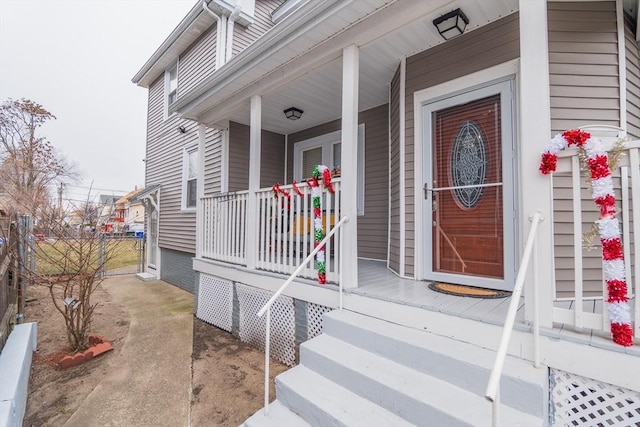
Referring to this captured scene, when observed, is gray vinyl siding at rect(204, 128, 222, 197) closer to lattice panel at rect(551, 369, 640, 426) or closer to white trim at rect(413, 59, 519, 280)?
white trim at rect(413, 59, 519, 280)

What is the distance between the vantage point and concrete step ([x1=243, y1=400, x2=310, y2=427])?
83.1 inches

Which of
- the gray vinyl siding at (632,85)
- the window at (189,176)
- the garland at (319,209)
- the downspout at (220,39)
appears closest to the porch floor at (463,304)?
the garland at (319,209)

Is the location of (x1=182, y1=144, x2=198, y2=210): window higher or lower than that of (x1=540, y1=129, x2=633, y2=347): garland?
higher

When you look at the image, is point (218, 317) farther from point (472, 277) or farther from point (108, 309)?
point (472, 277)

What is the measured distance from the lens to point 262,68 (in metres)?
3.89

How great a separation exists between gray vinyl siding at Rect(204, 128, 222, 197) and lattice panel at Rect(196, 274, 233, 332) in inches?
80.1

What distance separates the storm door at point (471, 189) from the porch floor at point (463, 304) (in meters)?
0.41

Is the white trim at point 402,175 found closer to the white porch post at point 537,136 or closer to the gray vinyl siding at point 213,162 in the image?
the white porch post at point 537,136

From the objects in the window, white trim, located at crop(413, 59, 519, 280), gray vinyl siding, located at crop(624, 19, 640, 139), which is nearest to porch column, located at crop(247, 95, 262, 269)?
white trim, located at crop(413, 59, 519, 280)

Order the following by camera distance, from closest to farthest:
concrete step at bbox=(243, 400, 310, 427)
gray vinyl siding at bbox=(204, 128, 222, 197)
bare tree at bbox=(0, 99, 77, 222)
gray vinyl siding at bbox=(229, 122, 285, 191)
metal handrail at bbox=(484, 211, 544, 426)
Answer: metal handrail at bbox=(484, 211, 544, 426) < concrete step at bbox=(243, 400, 310, 427) < gray vinyl siding at bbox=(229, 122, 285, 191) < gray vinyl siding at bbox=(204, 128, 222, 197) < bare tree at bbox=(0, 99, 77, 222)

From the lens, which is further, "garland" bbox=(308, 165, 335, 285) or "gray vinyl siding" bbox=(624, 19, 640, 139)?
"garland" bbox=(308, 165, 335, 285)

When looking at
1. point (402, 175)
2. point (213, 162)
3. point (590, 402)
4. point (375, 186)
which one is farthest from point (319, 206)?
point (213, 162)

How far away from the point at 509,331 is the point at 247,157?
18.7 feet

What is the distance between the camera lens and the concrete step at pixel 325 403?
1893 mm
